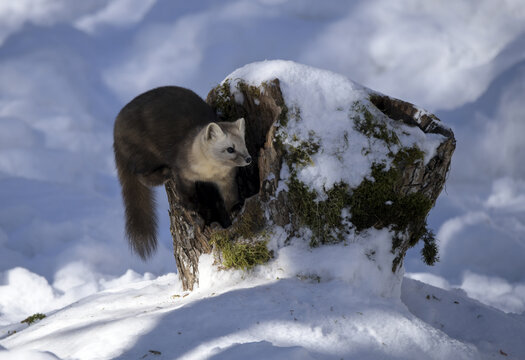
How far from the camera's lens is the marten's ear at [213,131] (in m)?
4.45

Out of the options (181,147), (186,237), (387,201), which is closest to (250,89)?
(181,147)

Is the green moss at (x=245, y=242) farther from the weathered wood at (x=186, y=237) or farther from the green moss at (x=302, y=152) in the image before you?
the green moss at (x=302, y=152)

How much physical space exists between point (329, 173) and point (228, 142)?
100cm

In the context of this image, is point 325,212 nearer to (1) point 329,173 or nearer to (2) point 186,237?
(1) point 329,173

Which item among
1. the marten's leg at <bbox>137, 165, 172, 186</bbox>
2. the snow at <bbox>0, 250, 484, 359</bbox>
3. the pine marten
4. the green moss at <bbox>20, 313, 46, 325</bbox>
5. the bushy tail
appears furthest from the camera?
the green moss at <bbox>20, 313, 46, 325</bbox>

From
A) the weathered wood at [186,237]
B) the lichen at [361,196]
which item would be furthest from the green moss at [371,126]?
the weathered wood at [186,237]

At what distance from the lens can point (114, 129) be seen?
5.20 meters

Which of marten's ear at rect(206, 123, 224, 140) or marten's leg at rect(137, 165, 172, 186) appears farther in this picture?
marten's leg at rect(137, 165, 172, 186)

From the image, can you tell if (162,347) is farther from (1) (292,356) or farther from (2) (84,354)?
(1) (292,356)

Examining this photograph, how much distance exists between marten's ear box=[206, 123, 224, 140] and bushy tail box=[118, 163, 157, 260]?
3.73 feet

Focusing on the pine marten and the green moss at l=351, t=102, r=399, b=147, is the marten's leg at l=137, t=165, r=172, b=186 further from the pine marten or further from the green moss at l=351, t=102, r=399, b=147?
the green moss at l=351, t=102, r=399, b=147

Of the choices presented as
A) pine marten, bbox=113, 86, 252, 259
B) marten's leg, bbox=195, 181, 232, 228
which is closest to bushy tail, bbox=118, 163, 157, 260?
pine marten, bbox=113, 86, 252, 259

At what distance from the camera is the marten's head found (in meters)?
4.49

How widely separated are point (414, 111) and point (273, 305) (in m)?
2.49
